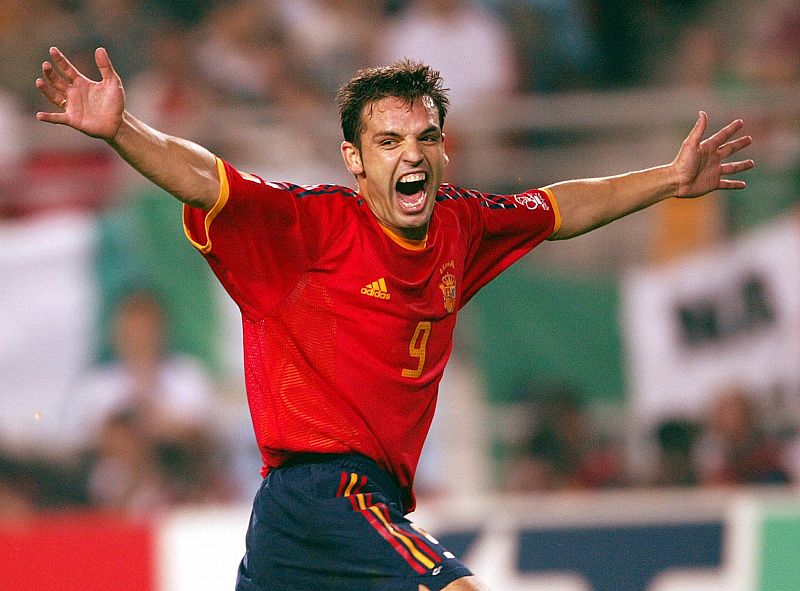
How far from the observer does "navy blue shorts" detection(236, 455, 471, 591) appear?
4.27 meters

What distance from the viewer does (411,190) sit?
465 cm

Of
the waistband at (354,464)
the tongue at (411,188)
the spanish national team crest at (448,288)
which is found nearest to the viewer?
the waistband at (354,464)

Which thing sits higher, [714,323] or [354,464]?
[714,323]

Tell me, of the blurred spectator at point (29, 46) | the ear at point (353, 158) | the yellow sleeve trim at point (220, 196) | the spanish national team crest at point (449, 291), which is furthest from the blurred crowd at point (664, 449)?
the yellow sleeve trim at point (220, 196)

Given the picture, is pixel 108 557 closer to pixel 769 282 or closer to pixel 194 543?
pixel 194 543

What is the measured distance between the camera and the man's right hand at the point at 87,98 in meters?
3.96

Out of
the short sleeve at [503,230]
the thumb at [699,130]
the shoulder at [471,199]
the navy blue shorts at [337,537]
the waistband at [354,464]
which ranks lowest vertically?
the navy blue shorts at [337,537]

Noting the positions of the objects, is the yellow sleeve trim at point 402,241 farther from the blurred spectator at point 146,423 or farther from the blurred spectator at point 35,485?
the blurred spectator at point 35,485

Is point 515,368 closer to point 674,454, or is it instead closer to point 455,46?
point 674,454

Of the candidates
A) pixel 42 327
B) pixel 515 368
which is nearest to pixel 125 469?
pixel 42 327

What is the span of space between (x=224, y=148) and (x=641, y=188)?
11.4 feet

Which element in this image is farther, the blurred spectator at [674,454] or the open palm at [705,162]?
the blurred spectator at [674,454]

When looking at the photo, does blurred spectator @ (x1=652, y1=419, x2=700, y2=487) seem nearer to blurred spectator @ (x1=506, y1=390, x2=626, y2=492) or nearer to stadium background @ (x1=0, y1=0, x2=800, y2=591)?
stadium background @ (x1=0, y1=0, x2=800, y2=591)

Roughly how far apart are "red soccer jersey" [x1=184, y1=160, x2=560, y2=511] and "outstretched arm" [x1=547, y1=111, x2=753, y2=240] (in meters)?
0.82
